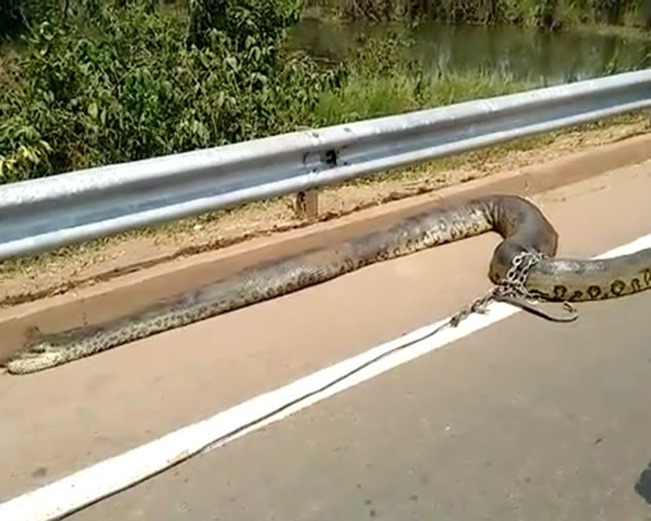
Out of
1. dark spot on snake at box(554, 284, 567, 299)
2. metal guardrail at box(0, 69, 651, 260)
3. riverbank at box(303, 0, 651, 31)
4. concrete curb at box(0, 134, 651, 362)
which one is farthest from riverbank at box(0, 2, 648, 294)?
riverbank at box(303, 0, 651, 31)

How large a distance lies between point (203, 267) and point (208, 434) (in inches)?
58.1

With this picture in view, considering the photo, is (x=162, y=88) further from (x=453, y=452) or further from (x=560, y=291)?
(x=453, y=452)

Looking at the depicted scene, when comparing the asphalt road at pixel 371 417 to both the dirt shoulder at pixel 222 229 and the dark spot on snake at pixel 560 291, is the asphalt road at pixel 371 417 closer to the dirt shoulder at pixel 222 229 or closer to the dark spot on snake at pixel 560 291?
the dark spot on snake at pixel 560 291

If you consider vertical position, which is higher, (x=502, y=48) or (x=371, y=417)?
(x=371, y=417)

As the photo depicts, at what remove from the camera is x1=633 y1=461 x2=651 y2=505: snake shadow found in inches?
148

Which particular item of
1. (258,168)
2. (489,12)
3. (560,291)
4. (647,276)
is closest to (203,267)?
(258,168)

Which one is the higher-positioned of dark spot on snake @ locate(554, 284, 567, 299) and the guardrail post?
the guardrail post

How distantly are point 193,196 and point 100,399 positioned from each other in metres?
1.36

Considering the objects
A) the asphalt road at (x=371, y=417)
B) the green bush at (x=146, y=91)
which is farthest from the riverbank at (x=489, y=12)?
the asphalt road at (x=371, y=417)

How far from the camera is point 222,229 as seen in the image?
616 centimetres

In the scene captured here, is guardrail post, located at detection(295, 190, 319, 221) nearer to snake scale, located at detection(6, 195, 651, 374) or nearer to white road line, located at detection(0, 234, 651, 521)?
snake scale, located at detection(6, 195, 651, 374)

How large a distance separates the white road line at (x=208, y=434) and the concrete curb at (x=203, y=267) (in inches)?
41.0

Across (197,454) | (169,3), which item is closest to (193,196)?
(197,454)

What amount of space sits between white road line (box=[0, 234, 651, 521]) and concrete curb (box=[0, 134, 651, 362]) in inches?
41.0
